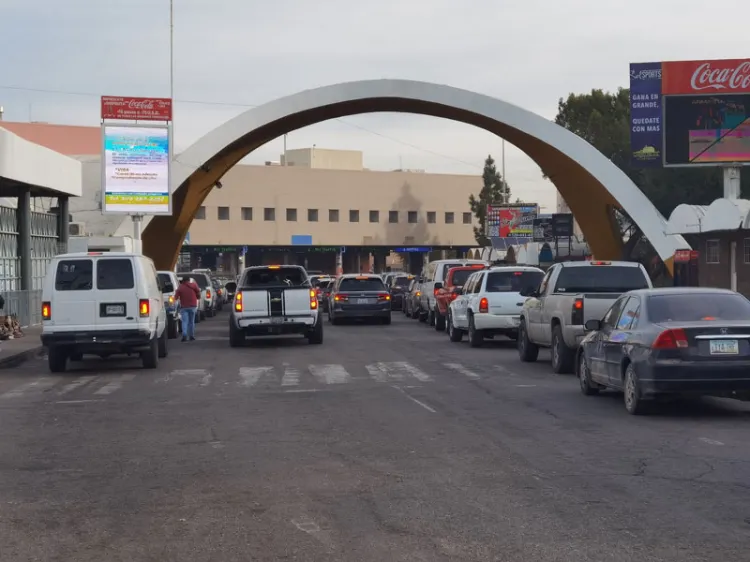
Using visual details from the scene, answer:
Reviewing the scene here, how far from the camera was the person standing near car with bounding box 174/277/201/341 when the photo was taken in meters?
29.5

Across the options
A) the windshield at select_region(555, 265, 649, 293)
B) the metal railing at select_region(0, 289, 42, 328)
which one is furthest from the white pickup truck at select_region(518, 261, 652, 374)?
the metal railing at select_region(0, 289, 42, 328)

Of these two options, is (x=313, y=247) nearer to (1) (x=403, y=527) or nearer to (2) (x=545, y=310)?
(2) (x=545, y=310)

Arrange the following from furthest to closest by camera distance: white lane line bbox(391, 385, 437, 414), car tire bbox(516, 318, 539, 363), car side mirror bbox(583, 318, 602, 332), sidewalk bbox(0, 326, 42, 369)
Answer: sidewalk bbox(0, 326, 42, 369)
car tire bbox(516, 318, 539, 363)
car side mirror bbox(583, 318, 602, 332)
white lane line bbox(391, 385, 437, 414)

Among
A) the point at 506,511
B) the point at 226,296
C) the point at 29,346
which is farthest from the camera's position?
the point at 226,296

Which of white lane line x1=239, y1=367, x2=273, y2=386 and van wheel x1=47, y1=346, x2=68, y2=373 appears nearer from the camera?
white lane line x1=239, y1=367, x2=273, y2=386

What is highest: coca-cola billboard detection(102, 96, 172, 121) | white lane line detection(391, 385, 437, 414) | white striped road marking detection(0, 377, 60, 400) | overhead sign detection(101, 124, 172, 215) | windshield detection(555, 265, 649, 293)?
coca-cola billboard detection(102, 96, 172, 121)

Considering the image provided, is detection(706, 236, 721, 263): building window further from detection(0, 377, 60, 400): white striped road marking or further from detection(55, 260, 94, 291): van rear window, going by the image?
detection(0, 377, 60, 400): white striped road marking

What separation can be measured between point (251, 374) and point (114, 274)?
3341 millimetres

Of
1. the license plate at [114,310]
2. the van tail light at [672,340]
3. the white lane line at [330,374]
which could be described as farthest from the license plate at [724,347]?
the license plate at [114,310]

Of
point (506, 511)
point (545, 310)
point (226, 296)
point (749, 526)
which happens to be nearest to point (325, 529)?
point (506, 511)

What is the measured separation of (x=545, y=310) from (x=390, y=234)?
247 ft

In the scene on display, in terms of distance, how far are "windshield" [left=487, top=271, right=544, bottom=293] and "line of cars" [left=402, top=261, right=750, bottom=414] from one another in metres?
4.55

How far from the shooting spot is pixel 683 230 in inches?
1713

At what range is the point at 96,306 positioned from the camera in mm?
20672
